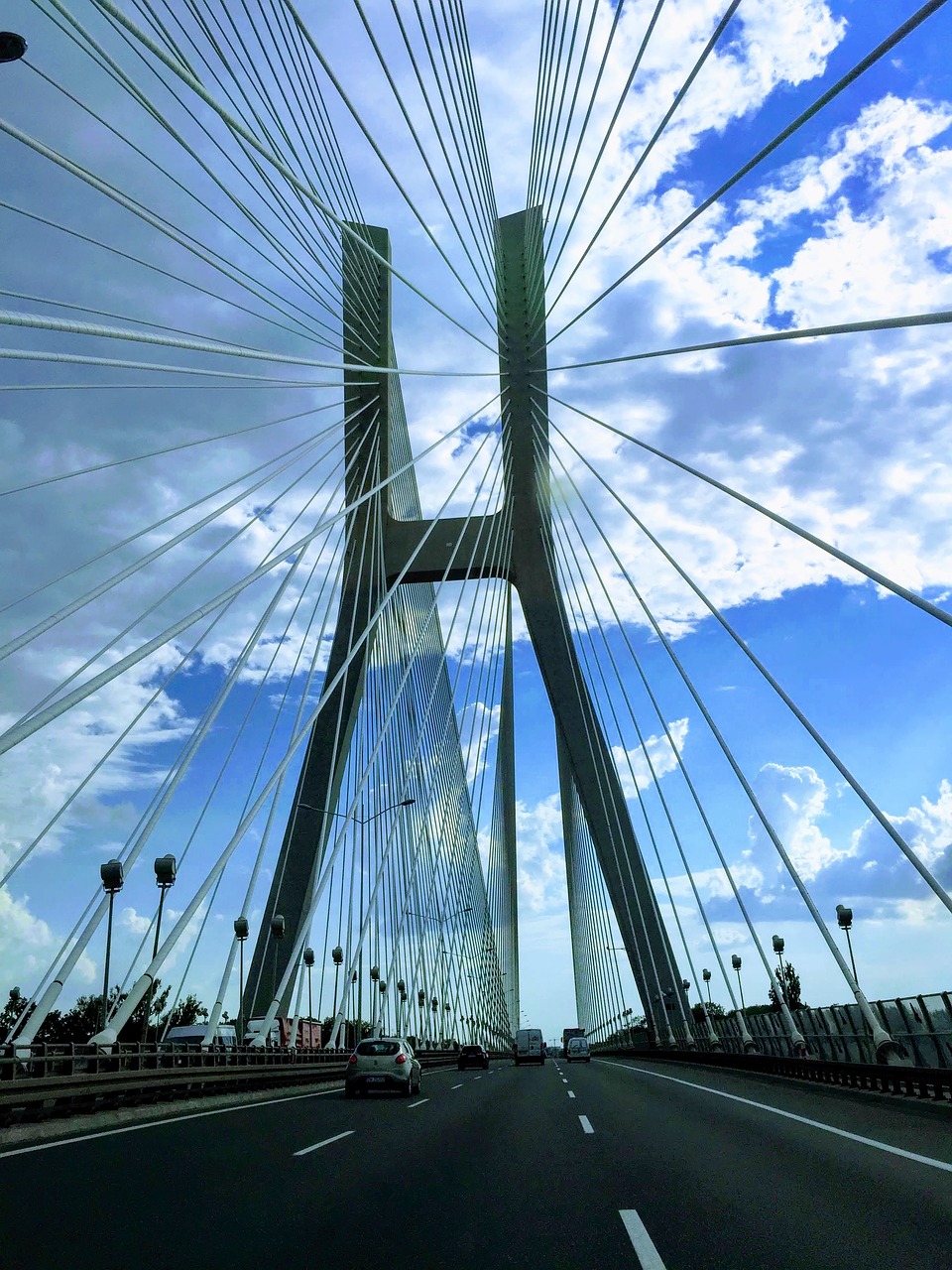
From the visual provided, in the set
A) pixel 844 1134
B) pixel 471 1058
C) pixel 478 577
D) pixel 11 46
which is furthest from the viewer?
pixel 471 1058

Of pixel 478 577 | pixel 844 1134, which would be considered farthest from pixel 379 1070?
pixel 478 577

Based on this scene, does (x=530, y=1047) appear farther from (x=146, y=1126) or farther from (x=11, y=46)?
(x=11, y=46)

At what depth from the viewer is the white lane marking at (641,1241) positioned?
5.40 metres

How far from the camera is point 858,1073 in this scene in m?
19.0

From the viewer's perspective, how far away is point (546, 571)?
34062mm

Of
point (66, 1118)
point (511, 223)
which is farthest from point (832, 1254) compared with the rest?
point (511, 223)

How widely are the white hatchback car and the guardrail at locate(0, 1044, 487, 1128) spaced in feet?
6.39

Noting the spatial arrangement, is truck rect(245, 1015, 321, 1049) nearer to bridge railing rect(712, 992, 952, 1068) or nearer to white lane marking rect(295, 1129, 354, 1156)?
bridge railing rect(712, 992, 952, 1068)

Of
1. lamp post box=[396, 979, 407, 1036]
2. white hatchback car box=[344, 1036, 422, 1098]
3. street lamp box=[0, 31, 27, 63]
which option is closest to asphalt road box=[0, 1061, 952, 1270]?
street lamp box=[0, 31, 27, 63]

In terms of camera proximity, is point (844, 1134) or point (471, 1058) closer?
point (844, 1134)

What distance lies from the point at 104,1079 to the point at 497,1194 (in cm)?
836

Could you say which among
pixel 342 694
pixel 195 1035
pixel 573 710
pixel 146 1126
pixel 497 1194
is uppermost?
pixel 573 710

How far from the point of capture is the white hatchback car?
21.0 meters

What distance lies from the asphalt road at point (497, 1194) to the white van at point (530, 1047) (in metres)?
43.5
